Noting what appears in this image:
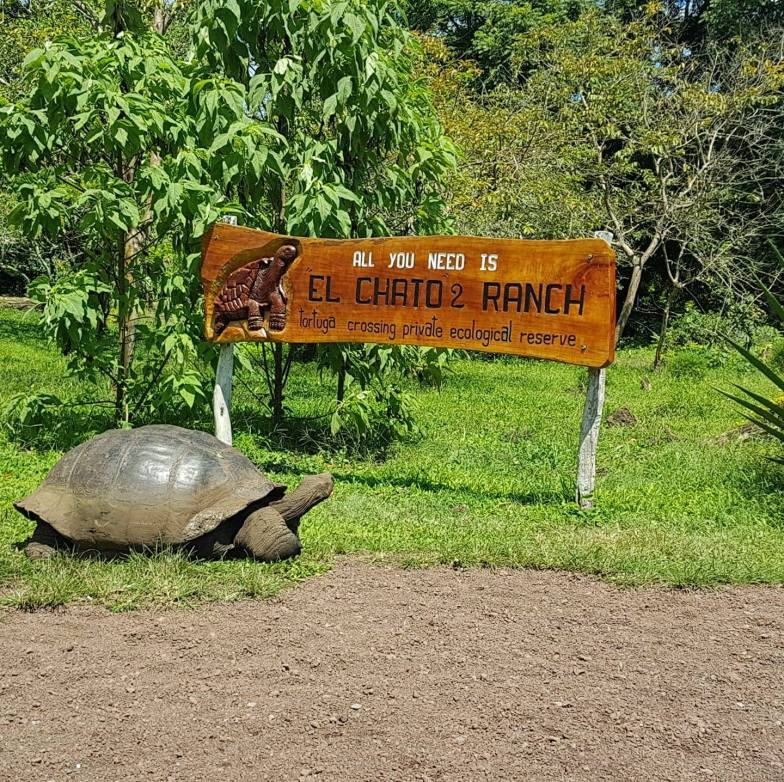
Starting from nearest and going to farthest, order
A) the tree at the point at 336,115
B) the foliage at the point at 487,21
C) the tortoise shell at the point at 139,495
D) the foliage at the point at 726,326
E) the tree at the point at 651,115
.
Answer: the tortoise shell at the point at 139,495 → the tree at the point at 336,115 → the tree at the point at 651,115 → the foliage at the point at 726,326 → the foliage at the point at 487,21

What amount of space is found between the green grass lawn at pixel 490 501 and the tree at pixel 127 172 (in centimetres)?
115

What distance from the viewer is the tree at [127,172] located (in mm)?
6414

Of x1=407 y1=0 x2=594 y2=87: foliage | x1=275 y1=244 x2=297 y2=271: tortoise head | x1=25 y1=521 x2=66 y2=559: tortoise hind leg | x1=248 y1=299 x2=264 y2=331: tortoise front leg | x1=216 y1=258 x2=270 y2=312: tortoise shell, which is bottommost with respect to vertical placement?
x1=25 y1=521 x2=66 y2=559: tortoise hind leg

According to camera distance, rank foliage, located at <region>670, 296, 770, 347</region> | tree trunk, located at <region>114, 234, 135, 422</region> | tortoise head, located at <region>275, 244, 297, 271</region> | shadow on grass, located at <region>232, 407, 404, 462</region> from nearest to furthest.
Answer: tortoise head, located at <region>275, 244, 297, 271</region>, tree trunk, located at <region>114, 234, 135, 422</region>, shadow on grass, located at <region>232, 407, 404, 462</region>, foliage, located at <region>670, 296, 770, 347</region>

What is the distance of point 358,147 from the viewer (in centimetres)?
729

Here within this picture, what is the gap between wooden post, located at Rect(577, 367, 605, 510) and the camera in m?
5.79

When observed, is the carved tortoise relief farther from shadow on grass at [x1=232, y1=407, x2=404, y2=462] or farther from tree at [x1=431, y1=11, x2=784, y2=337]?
tree at [x1=431, y1=11, x2=784, y2=337]

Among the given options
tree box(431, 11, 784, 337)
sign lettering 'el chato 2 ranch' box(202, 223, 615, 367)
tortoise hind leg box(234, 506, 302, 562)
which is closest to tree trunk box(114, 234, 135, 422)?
sign lettering 'el chato 2 ranch' box(202, 223, 615, 367)

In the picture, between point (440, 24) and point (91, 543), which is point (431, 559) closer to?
point (91, 543)

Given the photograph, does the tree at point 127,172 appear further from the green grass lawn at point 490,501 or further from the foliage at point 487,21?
the foliage at point 487,21

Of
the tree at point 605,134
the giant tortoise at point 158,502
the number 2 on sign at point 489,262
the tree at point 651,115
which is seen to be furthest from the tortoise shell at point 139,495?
the tree at point 651,115

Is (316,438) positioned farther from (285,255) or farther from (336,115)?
(336,115)

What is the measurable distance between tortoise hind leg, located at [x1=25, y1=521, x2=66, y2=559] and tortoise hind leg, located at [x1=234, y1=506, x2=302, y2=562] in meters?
0.96

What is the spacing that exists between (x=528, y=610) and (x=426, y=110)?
5107mm
